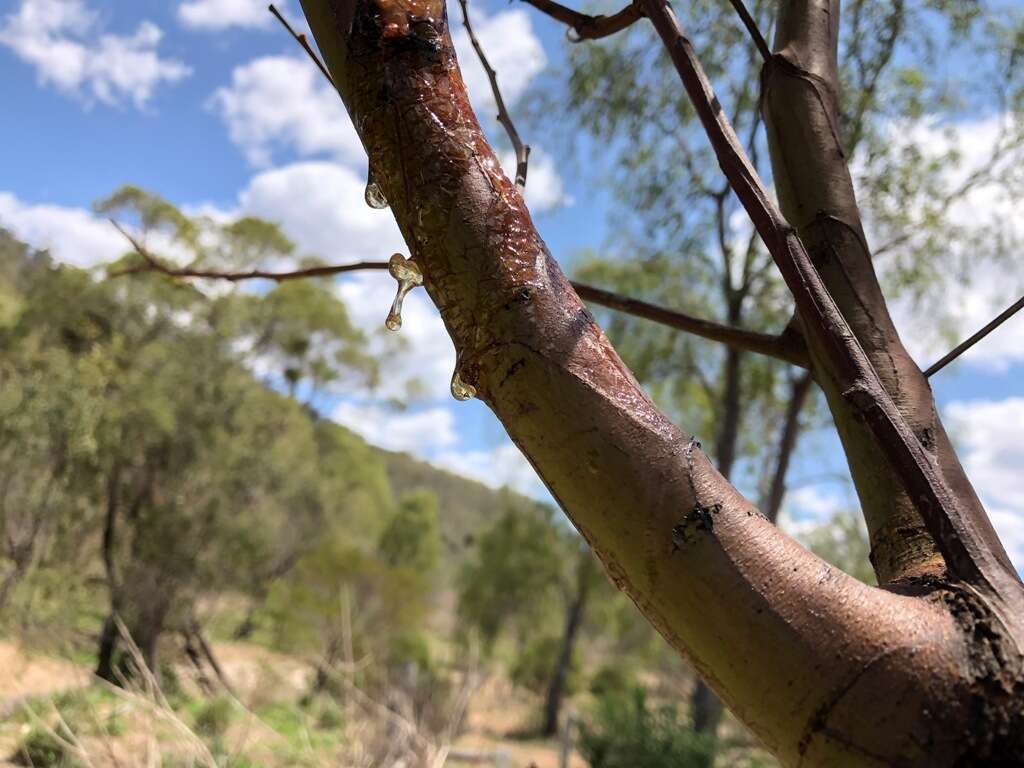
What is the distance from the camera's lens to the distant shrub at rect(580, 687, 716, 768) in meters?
6.72

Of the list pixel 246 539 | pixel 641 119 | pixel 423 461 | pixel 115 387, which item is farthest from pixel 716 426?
pixel 423 461

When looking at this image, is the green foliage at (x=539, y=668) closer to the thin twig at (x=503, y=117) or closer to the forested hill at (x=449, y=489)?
the forested hill at (x=449, y=489)

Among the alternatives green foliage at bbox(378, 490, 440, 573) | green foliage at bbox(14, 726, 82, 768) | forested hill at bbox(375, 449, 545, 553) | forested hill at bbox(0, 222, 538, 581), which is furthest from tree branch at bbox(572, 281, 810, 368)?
forested hill at bbox(375, 449, 545, 553)

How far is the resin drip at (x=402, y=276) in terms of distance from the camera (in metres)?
0.55

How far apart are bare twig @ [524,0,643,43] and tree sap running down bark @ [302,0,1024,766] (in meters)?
0.36

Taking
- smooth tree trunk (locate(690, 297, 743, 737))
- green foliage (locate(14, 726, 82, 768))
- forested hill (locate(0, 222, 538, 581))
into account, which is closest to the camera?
green foliage (locate(14, 726, 82, 768))

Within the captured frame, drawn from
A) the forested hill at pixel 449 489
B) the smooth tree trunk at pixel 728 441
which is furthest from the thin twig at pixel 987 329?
the forested hill at pixel 449 489

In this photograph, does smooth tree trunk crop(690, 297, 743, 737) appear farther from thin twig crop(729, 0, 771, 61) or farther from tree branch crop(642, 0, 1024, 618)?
tree branch crop(642, 0, 1024, 618)

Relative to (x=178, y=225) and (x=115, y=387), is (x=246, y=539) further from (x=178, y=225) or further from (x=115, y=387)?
(x=178, y=225)

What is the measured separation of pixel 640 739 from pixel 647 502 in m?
7.35

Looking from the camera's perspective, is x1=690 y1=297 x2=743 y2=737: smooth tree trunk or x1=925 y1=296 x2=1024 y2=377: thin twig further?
x1=690 y1=297 x2=743 y2=737: smooth tree trunk

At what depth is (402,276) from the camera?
583mm

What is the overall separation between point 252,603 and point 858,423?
13.3 meters

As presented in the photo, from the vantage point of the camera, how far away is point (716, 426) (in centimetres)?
949
